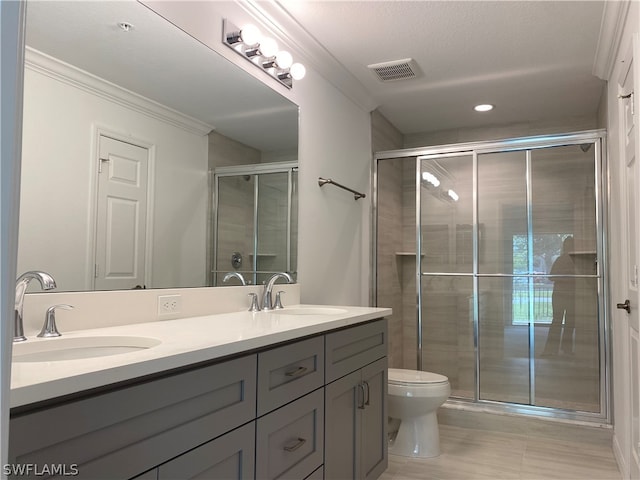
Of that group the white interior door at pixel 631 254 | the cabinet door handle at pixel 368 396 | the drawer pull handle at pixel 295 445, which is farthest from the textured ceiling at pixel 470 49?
the drawer pull handle at pixel 295 445

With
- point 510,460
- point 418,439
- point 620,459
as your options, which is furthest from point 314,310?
point 620,459

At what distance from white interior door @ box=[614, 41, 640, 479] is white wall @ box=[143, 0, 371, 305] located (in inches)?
63.8

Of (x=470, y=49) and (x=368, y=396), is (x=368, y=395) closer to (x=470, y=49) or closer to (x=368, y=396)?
(x=368, y=396)

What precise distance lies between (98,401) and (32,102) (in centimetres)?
90

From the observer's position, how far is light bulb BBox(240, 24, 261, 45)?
2.18 m

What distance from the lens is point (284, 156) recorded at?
8.45 ft

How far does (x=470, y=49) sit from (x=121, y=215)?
Result: 2.24m

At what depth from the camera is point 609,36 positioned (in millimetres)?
2498

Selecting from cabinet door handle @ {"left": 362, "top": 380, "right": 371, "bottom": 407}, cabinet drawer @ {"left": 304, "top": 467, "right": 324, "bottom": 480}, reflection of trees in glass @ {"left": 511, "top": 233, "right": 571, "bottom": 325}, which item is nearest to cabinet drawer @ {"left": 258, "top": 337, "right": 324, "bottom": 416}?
cabinet drawer @ {"left": 304, "top": 467, "right": 324, "bottom": 480}

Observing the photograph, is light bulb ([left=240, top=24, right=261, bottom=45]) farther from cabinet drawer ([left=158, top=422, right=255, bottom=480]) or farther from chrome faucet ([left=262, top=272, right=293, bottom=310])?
cabinet drawer ([left=158, top=422, right=255, bottom=480])

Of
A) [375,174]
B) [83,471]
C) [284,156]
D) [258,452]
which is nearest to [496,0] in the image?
[284,156]

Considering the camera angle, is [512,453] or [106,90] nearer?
[106,90]

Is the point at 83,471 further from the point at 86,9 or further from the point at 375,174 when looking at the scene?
the point at 375,174

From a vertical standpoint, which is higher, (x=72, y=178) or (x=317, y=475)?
(x=72, y=178)
